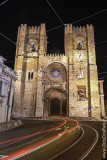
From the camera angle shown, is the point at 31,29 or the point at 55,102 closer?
the point at 55,102

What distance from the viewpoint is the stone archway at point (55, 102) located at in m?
25.2

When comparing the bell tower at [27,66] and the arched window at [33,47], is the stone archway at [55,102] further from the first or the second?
the arched window at [33,47]

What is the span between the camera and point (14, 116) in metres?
24.0

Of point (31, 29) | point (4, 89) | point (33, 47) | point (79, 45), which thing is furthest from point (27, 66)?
point (79, 45)

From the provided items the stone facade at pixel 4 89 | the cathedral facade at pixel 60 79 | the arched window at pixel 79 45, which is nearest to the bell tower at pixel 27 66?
the cathedral facade at pixel 60 79

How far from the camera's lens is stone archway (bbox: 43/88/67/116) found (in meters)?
25.2

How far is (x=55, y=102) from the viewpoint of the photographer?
26.4 m

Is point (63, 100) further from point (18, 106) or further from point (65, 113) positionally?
point (18, 106)

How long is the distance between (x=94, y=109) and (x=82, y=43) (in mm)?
15904

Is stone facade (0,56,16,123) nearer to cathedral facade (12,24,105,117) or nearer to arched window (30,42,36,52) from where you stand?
cathedral facade (12,24,105,117)

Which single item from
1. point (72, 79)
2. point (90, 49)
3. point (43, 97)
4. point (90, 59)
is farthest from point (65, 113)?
point (90, 49)

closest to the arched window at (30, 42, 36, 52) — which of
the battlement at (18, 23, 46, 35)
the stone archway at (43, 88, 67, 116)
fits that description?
the battlement at (18, 23, 46, 35)

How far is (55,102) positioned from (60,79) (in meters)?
5.48

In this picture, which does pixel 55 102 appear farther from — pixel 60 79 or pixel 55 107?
pixel 60 79
